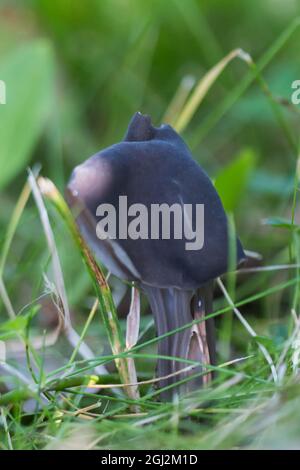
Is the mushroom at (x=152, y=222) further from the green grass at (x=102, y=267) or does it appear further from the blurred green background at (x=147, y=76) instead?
the blurred green background at (x=147, y=76)

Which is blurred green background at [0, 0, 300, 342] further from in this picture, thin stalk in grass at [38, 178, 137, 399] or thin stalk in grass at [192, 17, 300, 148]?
thin stalk in grass at [38, 178, 137, 399]

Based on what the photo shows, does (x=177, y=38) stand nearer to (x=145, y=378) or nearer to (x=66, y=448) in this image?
(x=145, y=378)

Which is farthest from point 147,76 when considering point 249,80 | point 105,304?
point 105,304

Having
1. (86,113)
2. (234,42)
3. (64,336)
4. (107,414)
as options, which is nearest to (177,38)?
(234,42)

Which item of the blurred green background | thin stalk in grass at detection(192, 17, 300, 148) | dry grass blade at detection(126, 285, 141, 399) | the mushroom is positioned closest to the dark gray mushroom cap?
the mushroom

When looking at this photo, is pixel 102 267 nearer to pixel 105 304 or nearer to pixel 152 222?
pixel 105 304

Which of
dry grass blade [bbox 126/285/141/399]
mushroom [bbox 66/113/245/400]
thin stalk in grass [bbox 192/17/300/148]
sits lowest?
dry grass blade [bbox 126/285/141/399]

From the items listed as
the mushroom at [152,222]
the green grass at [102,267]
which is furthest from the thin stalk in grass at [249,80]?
the mushroom at [152,222]
